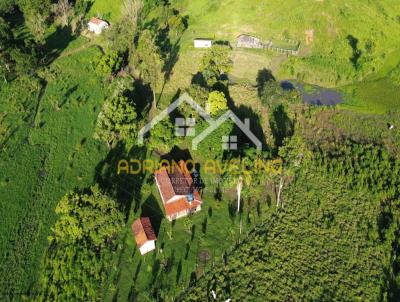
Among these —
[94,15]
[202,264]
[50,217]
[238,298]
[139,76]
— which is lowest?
[238,298]

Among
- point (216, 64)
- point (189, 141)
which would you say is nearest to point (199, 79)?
point (216, 64)

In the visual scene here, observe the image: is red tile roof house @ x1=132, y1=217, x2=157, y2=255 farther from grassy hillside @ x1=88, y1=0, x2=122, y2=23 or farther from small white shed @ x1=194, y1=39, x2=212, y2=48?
grassy hillside @ x1=88, y1=0, x2=122, y2=23

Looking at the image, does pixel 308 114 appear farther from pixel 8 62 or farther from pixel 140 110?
pixel 8 62

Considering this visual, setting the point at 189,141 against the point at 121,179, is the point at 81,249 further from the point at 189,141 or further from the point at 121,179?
the point at 189,141

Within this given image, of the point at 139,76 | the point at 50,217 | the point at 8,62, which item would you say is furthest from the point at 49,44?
the point at 50,217

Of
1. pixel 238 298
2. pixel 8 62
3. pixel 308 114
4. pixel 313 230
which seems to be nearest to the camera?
pixel 238 298

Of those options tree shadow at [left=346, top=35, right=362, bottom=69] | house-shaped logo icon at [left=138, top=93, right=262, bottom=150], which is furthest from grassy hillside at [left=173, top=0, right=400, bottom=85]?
house-shaped logo icon at [left=138, top=93, right=262, bottom=150]

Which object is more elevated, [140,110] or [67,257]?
[140,110]
